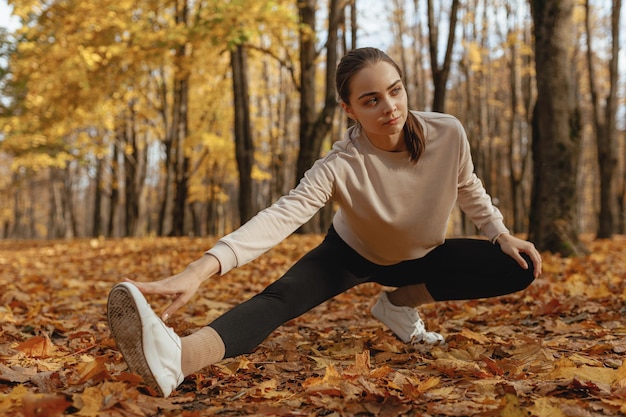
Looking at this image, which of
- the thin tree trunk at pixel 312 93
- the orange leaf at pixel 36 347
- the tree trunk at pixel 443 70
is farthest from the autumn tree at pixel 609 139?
the orange leaf at pixel 36 347

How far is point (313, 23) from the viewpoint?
11.5m

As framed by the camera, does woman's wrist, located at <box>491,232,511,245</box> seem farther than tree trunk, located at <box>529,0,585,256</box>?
No

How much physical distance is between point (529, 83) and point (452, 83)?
11.2 meters

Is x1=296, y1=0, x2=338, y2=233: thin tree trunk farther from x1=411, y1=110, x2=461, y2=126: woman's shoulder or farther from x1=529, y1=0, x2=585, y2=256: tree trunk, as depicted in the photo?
x1=411, y1=110, x2=461, y2=126: woman's shoulder

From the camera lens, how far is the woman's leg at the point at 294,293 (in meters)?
2.27

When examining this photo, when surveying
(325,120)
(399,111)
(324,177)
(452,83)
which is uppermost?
(452,83)

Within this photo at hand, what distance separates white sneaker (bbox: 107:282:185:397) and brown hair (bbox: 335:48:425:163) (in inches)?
56.5

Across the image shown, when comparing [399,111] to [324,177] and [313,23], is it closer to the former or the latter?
[324,177]

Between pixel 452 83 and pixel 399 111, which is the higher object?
pixel 452 83

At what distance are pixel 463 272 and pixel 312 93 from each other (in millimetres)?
8777

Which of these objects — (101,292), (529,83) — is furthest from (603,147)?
(101,292)

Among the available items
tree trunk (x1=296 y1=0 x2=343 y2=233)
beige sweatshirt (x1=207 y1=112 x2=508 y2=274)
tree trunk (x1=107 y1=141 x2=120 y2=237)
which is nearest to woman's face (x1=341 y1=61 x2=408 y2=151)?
beige sweatshirt (x1=207 y1=112 x2=508 y2=274)

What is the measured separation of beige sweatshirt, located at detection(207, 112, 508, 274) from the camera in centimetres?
271

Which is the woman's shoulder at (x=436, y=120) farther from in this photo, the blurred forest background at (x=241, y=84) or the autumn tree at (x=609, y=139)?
the autumn tree at (x=609, y=139)
